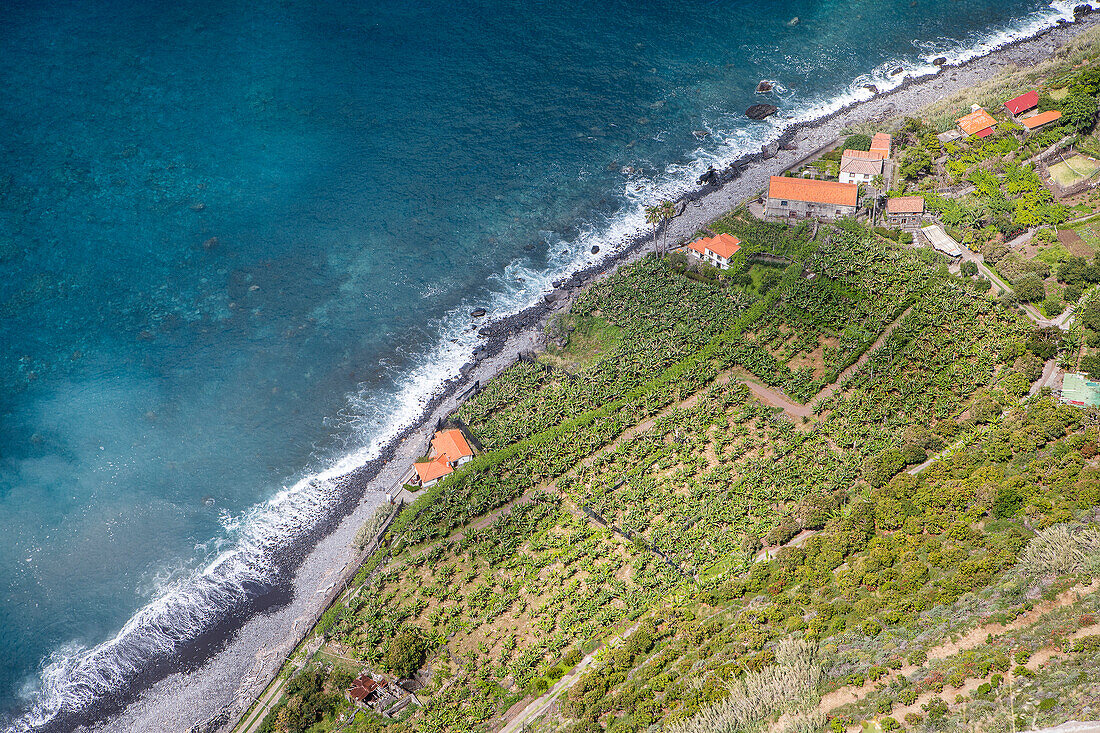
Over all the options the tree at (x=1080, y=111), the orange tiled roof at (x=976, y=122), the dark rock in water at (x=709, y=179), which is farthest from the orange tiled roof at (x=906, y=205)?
the tree at (x=1080, y=111)

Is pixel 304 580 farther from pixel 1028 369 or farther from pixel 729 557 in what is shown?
pixel 1028 369

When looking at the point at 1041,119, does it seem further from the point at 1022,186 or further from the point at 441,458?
the point at 441,458

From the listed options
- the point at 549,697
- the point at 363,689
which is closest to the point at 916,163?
the point at 549,697

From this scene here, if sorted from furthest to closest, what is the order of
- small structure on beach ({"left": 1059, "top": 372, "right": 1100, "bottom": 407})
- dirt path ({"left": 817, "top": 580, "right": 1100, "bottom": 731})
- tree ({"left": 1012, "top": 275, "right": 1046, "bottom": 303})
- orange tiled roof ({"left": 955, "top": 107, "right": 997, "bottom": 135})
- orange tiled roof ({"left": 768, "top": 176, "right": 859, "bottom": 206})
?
orange tiled roof ({"left": 955, "top": 107, "right": 997, "bottom": 135}) < orange tiled roof ({"left": 768, "top": 176, "right": 859, "bottom": 206}) < tree ({"left": 1012, "top": 275, "right": 1046, "bottom": 303}) < small structure on beach ({"left": 1059, "top": 372, "right": 1100, "bottom": 407}) < dirt path ({"left": 817, "top": 580, "right": 1100, "bottom": 731})

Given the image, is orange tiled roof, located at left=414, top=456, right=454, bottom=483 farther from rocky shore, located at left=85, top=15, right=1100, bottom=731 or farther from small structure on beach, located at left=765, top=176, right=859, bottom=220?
small structure on beach, located at left=765, top=176, right=859, bottom=220

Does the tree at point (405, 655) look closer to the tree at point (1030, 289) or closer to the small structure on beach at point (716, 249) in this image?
the small structure on beach at point (716, 249)

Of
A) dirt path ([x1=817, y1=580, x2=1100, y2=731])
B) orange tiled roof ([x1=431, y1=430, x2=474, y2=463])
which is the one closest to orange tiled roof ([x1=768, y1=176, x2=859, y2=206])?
orange tiled roof ([x1=431, y1=430, x2=474, y2=463])

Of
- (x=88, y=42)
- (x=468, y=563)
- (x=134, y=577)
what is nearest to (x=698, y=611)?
(x=468, y=563)
